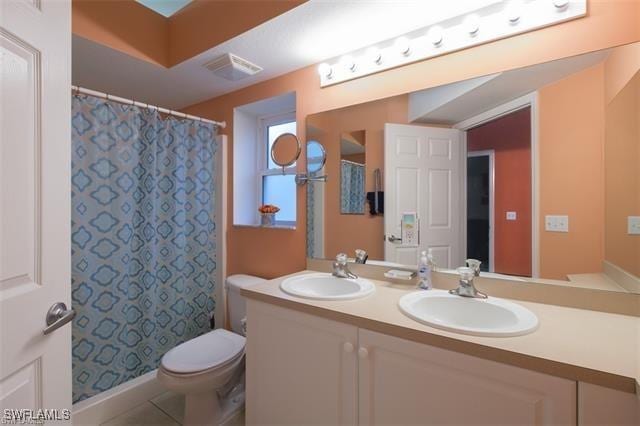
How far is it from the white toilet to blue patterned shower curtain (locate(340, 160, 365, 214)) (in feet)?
3.27

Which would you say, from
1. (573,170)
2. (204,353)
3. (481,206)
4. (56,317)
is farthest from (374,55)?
(204,353)

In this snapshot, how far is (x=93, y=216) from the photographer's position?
5.11 feet

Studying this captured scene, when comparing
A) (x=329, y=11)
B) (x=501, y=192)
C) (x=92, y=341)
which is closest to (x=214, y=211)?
(x=92, y=341)

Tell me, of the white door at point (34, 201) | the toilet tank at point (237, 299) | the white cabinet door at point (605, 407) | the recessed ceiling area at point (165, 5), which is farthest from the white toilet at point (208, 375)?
the recessed ceiling area at point (165, 5)

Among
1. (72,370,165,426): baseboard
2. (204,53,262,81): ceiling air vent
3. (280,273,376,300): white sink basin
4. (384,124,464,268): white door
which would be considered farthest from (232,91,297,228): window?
(72,370,165,426): baseboard

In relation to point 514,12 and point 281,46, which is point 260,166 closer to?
point 281,46

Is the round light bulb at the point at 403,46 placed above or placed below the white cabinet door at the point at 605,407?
above

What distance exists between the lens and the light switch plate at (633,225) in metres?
0.99

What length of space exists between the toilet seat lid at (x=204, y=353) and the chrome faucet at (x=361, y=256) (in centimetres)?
81

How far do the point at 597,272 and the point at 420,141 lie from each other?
90 centimetres

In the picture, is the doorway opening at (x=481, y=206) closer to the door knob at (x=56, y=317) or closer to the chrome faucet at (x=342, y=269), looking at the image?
the chrome faucet at (x=342, y=269)

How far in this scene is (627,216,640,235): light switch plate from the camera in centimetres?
99

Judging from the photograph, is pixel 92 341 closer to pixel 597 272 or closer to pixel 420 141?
pixel 420 141

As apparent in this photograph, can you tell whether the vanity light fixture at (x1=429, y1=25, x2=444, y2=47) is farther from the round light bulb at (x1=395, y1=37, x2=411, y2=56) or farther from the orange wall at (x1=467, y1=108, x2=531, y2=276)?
the orange wall at (x1=467, y1=108, x2=531, y2=276)
